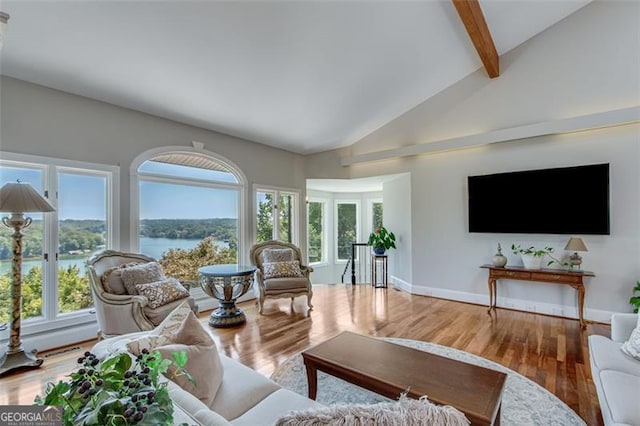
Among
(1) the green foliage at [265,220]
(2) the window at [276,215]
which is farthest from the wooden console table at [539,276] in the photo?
(1) the green foliage at [265,220]

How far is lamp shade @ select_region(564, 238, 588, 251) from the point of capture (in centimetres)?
381

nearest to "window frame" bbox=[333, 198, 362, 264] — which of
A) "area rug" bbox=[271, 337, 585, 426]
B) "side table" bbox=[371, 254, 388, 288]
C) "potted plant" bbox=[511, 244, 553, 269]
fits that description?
"side table" bbox=[371, 254, 388, 288]

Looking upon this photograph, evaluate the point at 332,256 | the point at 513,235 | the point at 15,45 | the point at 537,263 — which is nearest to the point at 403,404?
the point at 15,45

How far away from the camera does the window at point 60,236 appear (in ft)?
10.4

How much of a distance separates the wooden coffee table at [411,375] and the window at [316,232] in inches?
232

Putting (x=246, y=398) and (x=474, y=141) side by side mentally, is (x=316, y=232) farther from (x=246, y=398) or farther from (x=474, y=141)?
(x=246, y=398)

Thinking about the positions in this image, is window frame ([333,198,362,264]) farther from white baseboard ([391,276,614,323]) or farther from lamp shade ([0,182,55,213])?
lamp shade ([0,182,55,213])

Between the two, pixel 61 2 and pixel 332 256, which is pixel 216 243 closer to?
pixel 61 2

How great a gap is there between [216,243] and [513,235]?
190 inches

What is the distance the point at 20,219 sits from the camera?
113 inches

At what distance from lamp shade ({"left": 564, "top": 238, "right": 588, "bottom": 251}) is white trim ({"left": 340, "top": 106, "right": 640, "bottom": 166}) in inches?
58.7

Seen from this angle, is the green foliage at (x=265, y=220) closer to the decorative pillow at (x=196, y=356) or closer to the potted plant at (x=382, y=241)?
the potted plant at (x=382, y=241)

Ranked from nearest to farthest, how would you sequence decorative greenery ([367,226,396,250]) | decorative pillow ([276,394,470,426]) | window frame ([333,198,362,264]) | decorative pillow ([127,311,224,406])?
decorative pillow ([276,394,470,426])
decorative pillow ([127,311,224,406])
decorative greenery ([367,226,396,250])
window frame ([333,198,362,264])

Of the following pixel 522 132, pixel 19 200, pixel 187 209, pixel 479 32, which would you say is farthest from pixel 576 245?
pixel 19 200
